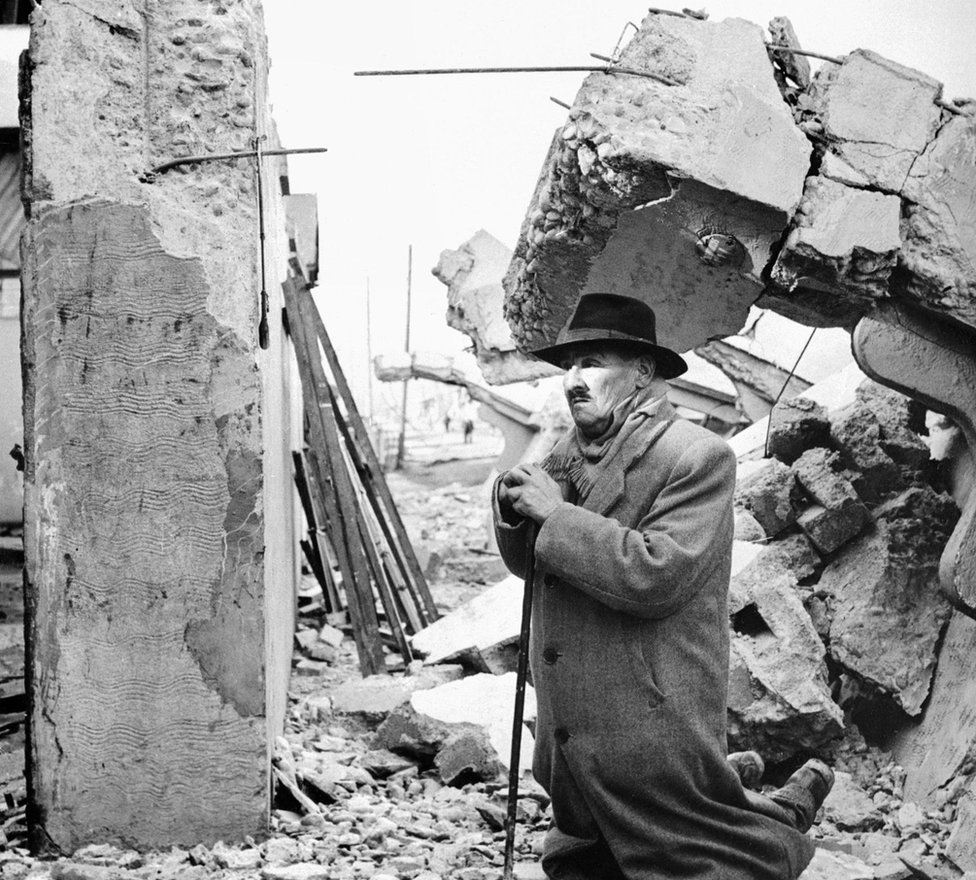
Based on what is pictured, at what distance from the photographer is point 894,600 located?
4.73 metres

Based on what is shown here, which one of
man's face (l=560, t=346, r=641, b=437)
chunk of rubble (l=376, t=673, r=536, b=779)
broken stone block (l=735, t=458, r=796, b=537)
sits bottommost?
chunk of rubble (l=376, t=673, r=536, b=779)

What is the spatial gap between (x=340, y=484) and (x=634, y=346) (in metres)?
3.66

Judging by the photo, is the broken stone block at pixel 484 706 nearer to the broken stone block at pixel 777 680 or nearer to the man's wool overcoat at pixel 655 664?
the broken stone block at pixel 777 680

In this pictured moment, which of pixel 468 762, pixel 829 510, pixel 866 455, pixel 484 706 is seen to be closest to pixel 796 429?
pixel 866 455

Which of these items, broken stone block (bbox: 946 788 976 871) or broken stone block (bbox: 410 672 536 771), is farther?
broken stone block (bbox: 410 672 536 771)

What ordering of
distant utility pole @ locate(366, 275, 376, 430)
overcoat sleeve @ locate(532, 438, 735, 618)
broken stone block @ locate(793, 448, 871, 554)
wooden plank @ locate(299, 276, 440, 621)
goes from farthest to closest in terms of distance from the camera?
distant utility pole @ locate(366, 275, 376, 430), wooden plank @ locate(299, 276, 440, 621), broken stone block @ locate(793, 448, 871, 554), overcoat sleeve @ locate(532, 438, 735, 618)

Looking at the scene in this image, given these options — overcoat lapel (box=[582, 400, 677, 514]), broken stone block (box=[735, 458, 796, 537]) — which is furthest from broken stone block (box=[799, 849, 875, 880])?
broken stone block (box=[735, 458, 796, 537])

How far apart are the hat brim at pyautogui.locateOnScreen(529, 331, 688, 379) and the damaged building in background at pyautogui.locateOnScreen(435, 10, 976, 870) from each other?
2.81 feet

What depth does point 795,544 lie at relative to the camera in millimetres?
5066

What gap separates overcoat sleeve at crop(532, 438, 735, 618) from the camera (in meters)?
2.71

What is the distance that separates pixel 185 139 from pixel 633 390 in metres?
1.63

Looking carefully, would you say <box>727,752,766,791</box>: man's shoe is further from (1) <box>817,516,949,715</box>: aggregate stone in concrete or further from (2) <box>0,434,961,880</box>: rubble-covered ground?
(1) <box>817,516,949,715</box>: aggregate stone in concrete

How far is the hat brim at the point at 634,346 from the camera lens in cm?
292

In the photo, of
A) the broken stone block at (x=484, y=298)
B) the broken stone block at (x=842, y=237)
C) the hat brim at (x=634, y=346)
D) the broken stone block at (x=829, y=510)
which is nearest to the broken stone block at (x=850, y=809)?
the broken stone block at (x=829, y=510)
